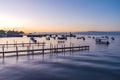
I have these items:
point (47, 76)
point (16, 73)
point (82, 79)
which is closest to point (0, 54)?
point (16, 73)

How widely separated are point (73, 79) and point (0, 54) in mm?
24180

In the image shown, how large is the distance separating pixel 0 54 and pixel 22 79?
22.5 m

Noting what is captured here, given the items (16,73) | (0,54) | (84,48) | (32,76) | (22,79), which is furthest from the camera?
(84,48)

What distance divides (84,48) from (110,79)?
129 ft

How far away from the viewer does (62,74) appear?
22.2 m

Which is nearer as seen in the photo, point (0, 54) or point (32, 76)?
point (32, 76)

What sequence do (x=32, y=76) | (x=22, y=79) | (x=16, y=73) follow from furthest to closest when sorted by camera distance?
1. (x=16, y=73)
2. (x=32, y=76)
3. (x=22, y=79)

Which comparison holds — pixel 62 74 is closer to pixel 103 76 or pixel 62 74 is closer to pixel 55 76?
pixel 55 76

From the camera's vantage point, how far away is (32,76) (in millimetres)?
21016

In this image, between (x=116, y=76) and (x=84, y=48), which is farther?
(x=84, y=48)

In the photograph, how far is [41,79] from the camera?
19.7 metres

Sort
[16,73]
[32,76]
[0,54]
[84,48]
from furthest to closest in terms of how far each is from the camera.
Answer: [84,48] < [0,54] < [16,73] < [32,76]

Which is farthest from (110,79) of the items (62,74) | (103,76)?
(62,74)

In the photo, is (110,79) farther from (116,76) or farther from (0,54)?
(0,54)
